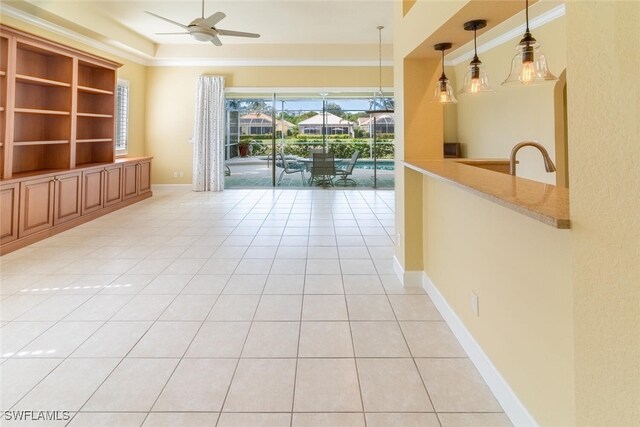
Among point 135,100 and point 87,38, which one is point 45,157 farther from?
point 135,100

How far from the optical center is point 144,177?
25.6 ft

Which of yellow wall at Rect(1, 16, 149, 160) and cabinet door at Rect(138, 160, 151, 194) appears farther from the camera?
yellow wall at Rect(1, 16, 149, 160)

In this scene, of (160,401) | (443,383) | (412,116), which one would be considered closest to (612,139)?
(443,383)

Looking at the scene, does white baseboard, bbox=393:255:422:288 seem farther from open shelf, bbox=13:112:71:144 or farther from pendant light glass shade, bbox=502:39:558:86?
open shelf, bbox=13:112:71:144

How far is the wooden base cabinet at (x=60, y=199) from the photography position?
421 centimetres

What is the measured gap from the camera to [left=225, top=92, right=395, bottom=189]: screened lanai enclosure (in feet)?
31.4

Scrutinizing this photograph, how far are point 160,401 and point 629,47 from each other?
2.15 m

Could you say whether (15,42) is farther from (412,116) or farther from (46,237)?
(412,116)

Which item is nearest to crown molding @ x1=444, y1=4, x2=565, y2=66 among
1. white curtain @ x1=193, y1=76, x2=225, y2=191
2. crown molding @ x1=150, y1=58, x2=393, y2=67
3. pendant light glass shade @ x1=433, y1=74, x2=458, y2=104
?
crown molding @ x1=150, y1=58, x2=393, y2=67

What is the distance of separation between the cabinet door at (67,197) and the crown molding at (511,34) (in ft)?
23.6

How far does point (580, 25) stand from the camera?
3.30 feet

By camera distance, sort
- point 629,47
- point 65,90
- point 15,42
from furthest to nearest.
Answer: point 65,90
point 15,42
point 629,47

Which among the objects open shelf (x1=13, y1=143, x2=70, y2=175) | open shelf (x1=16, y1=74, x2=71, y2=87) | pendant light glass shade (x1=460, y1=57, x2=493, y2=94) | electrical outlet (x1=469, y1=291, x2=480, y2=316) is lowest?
electrical outlet (x1=469, y1=291, x2=480, y2=316)

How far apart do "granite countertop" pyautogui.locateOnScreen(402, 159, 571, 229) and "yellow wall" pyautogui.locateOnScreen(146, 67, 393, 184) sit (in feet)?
24.0
